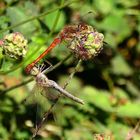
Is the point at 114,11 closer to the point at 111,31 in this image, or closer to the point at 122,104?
the point at 111,31

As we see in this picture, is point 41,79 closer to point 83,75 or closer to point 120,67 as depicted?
point 83,75

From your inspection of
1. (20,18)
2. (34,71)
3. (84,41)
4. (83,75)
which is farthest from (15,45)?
(83,75)

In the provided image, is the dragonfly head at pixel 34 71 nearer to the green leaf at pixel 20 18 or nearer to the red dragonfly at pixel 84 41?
the red dragonfly at pixel 84 41

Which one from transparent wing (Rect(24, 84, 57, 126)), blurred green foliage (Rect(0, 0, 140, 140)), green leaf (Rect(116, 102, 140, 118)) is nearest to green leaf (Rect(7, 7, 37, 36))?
blurred green foliage (Rect(0, 0, 140, 140))

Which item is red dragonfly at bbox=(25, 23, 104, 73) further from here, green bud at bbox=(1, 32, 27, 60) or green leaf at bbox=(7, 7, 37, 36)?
green leaf at bbox=(7, 7, 37, 36)

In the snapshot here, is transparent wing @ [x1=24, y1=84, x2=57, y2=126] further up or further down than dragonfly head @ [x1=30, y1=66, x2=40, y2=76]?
further down

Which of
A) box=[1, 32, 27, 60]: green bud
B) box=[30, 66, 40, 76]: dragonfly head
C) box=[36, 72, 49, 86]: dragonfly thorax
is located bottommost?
box=[36, 72, 49, 86]: dragonfly thorax

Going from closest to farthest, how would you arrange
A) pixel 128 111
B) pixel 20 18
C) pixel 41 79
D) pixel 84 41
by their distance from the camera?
pixel 84 41, pixel 41 79, pixel 20 18, pixel 128 111

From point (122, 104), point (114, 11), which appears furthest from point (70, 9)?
point (122, 104)
